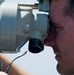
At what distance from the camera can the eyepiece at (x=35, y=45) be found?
145 centimetres

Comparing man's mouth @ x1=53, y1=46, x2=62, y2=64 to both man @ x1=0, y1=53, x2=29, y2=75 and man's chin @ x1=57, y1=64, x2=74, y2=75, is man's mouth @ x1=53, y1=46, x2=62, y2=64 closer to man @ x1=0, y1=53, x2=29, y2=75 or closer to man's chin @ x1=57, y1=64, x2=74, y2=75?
man's chin @ x1=57, y1=64, x2=74, y2=75

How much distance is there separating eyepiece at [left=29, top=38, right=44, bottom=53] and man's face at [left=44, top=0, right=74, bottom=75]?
9 cm

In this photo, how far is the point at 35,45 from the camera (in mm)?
1459

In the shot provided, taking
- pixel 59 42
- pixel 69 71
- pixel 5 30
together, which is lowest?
pixel 69 71

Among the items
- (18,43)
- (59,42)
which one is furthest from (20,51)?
(59,42)

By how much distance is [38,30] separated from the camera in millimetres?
1468

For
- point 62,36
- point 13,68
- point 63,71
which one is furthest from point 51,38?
point 13,68

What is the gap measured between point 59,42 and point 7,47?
25cm

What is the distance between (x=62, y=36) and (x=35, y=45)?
169 mm

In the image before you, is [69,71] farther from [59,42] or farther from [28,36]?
[28,36]

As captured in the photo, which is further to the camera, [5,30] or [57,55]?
[57,55]

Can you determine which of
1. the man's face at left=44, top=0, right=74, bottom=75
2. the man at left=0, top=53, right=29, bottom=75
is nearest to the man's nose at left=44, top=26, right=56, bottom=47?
the man's face at left=44, top=0, right=74, bottom=75

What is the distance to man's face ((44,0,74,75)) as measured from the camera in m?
1.58

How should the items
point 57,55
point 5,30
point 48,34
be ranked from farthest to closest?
point 57,55, point 48,34, point 5,30
